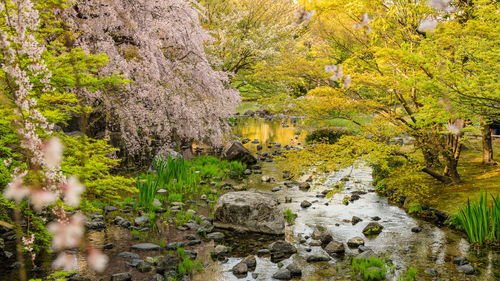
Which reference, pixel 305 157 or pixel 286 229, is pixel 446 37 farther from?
pixel 286 229

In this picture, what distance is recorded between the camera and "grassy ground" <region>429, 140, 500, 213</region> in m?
10.6

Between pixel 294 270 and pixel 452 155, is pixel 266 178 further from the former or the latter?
pixel 294 270

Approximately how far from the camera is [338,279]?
679 centimetres

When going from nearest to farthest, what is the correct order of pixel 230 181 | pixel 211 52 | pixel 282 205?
pixel 282 205
pixel 230 181
pixel 211 52

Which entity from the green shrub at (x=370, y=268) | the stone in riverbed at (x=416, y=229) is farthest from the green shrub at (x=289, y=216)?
the stone in riverbed at (x=416, y=229)

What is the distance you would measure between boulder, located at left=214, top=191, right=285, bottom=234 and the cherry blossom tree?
4.24 meters

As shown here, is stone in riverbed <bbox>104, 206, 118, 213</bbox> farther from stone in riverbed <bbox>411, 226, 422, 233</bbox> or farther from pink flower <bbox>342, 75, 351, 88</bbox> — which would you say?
stone in riverbed <bbox>411, 226, 422, 233</bbox>

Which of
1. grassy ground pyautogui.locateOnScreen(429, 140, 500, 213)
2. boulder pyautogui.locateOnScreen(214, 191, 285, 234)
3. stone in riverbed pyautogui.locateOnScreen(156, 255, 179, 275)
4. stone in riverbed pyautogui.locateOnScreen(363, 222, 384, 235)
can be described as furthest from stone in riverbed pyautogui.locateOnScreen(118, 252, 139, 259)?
grassy ground pyautogui.locateOnScreen(429, 140, 500, 213)

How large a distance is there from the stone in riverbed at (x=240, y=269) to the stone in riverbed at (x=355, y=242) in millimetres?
2813

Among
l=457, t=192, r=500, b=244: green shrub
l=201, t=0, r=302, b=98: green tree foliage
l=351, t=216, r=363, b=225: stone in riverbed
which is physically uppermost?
l=201, t=0, r=302, b=98: green tree foliage

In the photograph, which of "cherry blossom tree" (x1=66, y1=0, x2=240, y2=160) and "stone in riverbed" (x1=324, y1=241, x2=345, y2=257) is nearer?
"stone in riverbed" (x1=324, y1=241, x2=345, y2=257)

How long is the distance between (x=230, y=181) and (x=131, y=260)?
7355 millimetres

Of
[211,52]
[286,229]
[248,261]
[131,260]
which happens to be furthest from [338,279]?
[211,52]

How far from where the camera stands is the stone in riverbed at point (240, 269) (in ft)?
22.7
